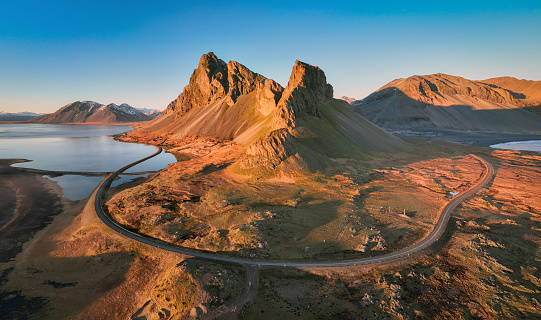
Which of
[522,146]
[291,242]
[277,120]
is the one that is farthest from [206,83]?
[522,146]

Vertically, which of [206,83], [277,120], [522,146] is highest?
[206,83]

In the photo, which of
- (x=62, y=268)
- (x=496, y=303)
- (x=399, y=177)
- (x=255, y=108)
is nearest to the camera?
(x=496, y=303)

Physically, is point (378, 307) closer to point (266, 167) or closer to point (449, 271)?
point (449, 271)

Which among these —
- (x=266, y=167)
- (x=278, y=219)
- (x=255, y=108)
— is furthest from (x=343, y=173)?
(x=255, y=108)

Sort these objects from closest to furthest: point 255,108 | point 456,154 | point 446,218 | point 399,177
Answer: point 446,218 → point 399,177 → point 456,154 → point 255,108

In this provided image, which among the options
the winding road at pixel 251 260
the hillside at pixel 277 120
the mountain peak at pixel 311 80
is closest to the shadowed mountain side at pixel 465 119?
the hillside at pixel 277 120

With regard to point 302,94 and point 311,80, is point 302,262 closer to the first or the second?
point 302,94

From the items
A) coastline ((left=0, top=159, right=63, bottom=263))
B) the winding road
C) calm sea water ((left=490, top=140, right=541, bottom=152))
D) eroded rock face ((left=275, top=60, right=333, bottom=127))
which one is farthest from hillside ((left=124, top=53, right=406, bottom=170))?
calm sea water ((left=490, top=140, right=541, bottom=152))
